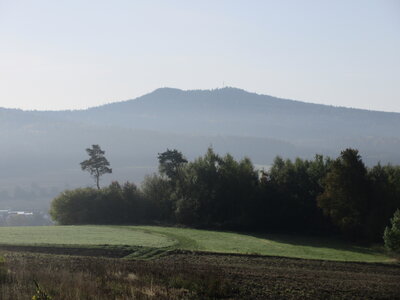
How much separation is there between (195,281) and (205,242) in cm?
2335

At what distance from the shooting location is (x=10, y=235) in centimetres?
4875

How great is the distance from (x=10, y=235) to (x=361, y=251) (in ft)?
106

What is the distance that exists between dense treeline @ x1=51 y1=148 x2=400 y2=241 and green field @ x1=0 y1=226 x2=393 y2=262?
4790 millimetres

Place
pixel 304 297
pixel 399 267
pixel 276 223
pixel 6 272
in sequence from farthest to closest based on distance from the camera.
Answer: pixel 276 223
pixel 399 267
pixel 304 297
pixel 6 272

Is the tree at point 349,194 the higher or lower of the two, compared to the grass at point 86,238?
higher

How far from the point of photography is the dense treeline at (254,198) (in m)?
54.4

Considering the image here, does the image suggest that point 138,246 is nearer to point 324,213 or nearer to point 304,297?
point 304,297

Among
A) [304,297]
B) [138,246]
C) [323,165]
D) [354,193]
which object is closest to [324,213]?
[354,193]

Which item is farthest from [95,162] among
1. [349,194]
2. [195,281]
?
[195,281]

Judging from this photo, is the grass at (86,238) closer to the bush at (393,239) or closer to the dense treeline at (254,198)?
the dense treeline at (254,198)

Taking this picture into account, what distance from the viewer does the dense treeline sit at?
2141 inches

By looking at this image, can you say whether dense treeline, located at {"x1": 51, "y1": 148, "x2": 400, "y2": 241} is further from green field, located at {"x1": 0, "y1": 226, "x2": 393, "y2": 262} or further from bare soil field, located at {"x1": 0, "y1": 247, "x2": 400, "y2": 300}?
Result: bare soil field, located at {"x1": 0, "y1": 247, "x2": 400, "y2": 300}

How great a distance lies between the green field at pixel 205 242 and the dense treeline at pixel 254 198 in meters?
4.79

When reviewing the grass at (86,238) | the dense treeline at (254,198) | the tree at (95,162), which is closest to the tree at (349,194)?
the dense treeline at (254,198)
